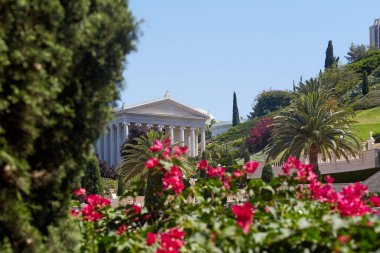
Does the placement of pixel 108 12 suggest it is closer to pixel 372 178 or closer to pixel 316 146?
pixel 316 146

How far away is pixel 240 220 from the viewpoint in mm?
4578

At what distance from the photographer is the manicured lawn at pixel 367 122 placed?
196 feet

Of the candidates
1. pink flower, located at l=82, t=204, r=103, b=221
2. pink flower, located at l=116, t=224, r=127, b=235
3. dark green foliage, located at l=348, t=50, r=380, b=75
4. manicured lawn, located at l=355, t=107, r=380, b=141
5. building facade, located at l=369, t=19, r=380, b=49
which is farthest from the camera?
building facade, located at l=369, t=19, r=380, b=49

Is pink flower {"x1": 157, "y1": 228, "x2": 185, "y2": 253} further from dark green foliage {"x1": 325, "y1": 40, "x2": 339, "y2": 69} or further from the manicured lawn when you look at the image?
dark green foliage {"x1": 325, "y1": 40, "x2": 339, "y2": 69}

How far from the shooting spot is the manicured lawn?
196 feet

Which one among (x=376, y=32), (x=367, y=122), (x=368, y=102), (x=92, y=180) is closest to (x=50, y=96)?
(x=92, y=180)

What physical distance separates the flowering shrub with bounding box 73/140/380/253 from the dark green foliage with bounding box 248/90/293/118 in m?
104

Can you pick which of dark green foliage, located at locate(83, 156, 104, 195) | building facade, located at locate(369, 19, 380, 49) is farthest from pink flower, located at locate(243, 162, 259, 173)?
building facade, located at locate(369, 19, 380, 49)

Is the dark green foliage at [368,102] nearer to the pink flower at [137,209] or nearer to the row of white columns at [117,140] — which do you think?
the row of white columns at [117,140]

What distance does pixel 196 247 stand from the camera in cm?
501

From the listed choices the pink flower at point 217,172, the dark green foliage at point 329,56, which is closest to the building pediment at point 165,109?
the dark green foliage at point 329,56

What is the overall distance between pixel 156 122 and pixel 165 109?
2224 millimetres

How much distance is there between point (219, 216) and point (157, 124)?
71.9 metres

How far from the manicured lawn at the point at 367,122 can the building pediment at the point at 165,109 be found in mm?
23052
